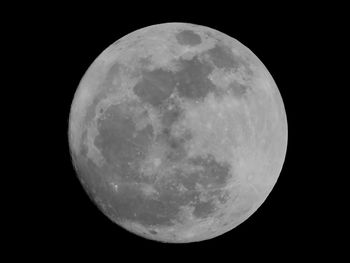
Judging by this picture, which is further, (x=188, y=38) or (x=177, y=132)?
(x=188, y=38)

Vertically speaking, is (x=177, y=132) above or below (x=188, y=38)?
below

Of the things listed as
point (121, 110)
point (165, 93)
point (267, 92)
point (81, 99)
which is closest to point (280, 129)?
point (267, 92)

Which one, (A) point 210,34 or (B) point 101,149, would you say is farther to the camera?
(A) point 210,34

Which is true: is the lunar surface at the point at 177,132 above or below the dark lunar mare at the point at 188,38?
below

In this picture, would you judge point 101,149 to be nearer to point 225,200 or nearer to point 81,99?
point 81,99

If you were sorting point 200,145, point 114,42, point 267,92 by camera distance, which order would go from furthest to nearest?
1. point 114,42
2. point 267,92
3. point 200,145

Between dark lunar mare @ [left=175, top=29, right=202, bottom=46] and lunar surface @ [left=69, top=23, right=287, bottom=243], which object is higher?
dark lunar mare @ [left=175, top=29, right=202, bottom=46]

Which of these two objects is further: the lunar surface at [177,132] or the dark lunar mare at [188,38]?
the dark lunar mare at [188,38]

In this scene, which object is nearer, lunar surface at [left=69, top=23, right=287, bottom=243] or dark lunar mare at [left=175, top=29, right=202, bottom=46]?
lunar surface at [left=69, top=23, right=287, bottom=243]
